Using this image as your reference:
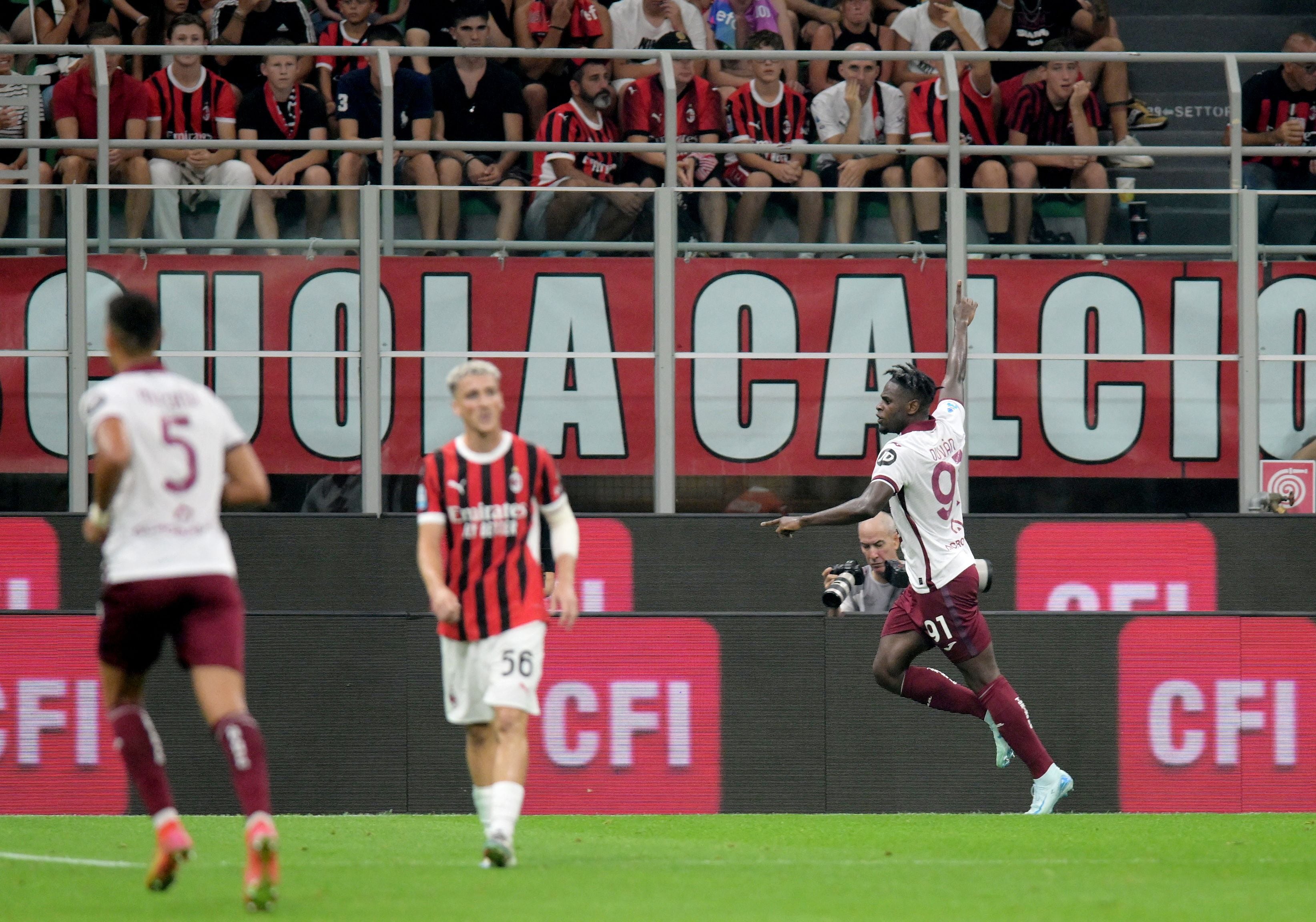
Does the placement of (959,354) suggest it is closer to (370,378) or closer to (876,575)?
(876,575)

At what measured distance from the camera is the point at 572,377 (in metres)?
11.7

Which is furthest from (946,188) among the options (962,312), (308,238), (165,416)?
(165,416)

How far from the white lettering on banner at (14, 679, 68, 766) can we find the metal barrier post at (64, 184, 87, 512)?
3.72ft

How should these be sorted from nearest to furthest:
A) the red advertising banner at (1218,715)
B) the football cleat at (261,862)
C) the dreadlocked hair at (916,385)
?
the football cleat at (261,862), the dreadlocked hair at (916,385), the red advertising banner at (1218,715)

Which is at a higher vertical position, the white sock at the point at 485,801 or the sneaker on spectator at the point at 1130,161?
the sneaker on spectator at the point at 1130,161

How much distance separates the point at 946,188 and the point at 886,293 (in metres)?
0.78

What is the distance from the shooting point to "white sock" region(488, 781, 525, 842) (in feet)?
21.9

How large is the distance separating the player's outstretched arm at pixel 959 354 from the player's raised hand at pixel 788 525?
1.58 meters

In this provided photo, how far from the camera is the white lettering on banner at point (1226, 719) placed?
36.0ft

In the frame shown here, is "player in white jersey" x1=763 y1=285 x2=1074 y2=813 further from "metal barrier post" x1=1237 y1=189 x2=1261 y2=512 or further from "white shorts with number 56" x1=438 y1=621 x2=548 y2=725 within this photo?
"metal barrier post" x1=1237 y1=189 x2=1261 y2=512

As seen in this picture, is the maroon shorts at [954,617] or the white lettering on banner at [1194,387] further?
the white lettering on banner at [1194,387]

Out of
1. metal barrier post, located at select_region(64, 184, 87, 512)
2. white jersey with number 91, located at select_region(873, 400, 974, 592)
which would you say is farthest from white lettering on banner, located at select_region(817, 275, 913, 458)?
metal barrier post, located at select_region(64, 184, 87, 512)

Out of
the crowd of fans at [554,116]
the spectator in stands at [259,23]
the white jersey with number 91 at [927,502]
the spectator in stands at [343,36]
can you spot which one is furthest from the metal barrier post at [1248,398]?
the spectator in stands at [259,23]

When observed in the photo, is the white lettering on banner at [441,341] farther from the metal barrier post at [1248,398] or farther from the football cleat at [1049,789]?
the metal barrier post at [1248,398]
